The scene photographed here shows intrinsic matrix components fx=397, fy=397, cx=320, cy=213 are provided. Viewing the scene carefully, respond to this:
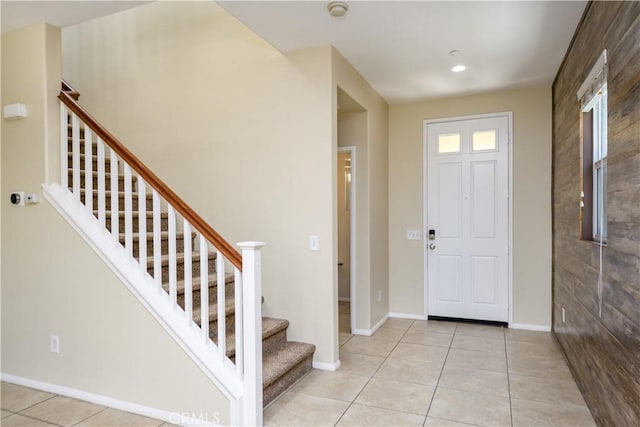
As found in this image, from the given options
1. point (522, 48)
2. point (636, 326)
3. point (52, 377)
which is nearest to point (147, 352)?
point (52, 377)

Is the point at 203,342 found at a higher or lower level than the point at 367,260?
lower

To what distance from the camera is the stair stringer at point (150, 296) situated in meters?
2.35

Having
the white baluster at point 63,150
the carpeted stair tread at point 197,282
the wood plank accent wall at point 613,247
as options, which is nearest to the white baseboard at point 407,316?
the wood plank accent wall at point 613,247

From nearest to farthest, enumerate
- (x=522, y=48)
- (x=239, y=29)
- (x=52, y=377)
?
(x=52, y=377), (x=522, y=48), (x=239, y=29)

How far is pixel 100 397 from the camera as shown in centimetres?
268

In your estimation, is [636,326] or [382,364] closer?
[636,326]

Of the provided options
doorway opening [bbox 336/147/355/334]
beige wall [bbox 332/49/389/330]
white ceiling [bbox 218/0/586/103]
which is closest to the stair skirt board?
beige wall [bbox 332/49/389/330]

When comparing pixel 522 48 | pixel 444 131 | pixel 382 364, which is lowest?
pixel 382 364

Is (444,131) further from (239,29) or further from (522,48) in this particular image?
(239,29)

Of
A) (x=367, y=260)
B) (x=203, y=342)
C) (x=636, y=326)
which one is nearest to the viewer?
(x=636, y=326)

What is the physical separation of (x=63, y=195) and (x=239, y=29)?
6.63 feet

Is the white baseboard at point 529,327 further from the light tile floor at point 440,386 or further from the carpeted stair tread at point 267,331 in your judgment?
the carpeted stair tread at point 267,331

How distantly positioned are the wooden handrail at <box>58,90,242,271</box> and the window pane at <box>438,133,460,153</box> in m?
3.12

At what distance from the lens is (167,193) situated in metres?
2.50
